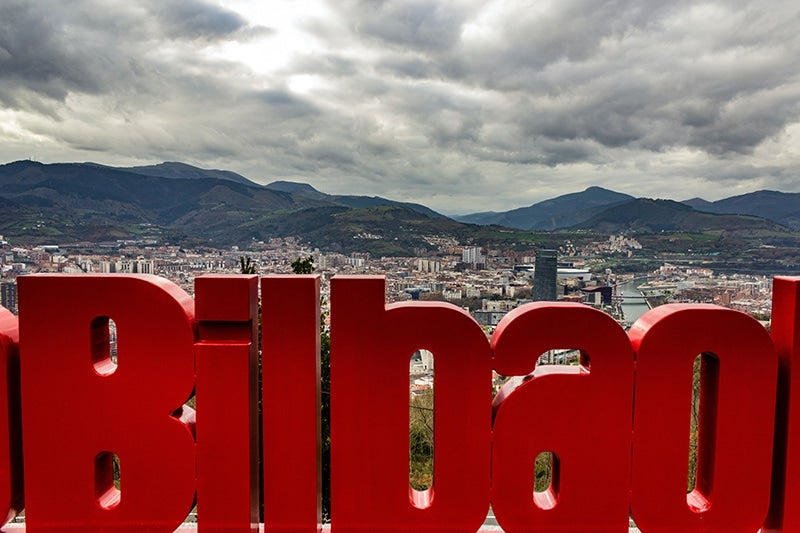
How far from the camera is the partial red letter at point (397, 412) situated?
158 inches

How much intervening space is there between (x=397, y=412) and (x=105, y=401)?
96.6 inches

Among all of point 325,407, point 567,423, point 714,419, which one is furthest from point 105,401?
point 325,407

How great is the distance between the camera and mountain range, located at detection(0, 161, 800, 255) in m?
55.4

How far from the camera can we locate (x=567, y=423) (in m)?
4.06

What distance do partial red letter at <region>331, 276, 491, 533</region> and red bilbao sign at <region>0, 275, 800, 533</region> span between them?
0.01m

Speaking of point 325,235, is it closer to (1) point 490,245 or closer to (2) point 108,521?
(1) point 490,245

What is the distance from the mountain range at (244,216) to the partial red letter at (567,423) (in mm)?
50508

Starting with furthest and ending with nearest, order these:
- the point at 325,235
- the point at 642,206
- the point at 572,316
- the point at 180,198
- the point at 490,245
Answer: the point at 180,198
the point at 642,206
the point at 325,235
the point at 490,245
the point at 572,316

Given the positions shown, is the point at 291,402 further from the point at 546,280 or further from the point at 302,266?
the point at 546,280

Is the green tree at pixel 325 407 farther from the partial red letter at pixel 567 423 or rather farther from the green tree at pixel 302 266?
the partial red letter at pixel 567 423

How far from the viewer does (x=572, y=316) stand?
396 centimetres

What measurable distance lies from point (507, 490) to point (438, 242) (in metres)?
55.6

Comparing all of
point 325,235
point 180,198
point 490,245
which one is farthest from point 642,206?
point 180,198

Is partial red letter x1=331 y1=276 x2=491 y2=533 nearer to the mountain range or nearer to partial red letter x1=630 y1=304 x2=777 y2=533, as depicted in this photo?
partial red letter x1=630 y1=304 x2=777 y2=533
